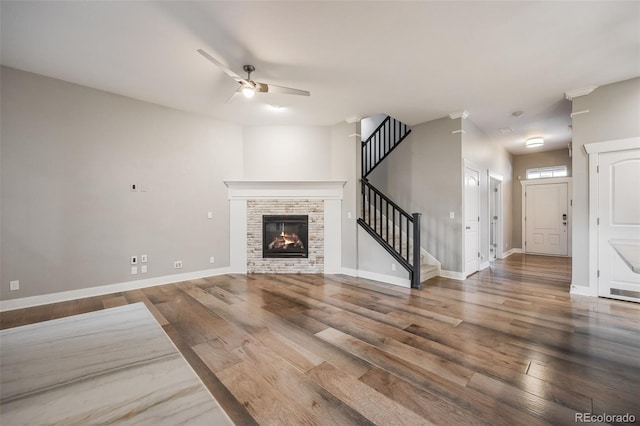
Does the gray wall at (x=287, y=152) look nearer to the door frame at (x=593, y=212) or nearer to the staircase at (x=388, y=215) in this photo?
the staircase at (x=388, y=215)

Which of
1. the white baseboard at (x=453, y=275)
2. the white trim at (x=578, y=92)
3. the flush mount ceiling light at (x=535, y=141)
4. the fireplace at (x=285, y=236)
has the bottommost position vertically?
the white baseboard at (x=453, y=275)

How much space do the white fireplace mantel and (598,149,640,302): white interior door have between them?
3.98 m

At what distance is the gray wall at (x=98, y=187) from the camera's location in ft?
11.1

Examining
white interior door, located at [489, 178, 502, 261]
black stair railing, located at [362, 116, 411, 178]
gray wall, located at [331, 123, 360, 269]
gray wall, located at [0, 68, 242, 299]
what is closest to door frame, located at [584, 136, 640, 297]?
black stair railing, located at [362, 116, 411, 178]

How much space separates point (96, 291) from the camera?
3.89 metres

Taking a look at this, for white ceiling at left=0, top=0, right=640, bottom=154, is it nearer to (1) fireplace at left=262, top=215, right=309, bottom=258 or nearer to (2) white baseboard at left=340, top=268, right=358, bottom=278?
(1) fireplace at left=262, top=215, right=309, bottom=258

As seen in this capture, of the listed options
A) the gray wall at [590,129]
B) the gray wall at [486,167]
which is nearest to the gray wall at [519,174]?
the gray wall at [486,167]

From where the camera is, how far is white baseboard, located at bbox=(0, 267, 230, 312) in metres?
3.36

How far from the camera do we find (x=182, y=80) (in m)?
3.66

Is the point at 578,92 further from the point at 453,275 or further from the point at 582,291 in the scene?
the point at 453,275

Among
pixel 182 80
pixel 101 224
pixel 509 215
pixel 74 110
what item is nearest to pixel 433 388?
pixel 182 80

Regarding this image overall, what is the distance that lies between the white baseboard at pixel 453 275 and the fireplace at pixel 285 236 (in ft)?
8.91

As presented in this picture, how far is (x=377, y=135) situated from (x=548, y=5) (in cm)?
430

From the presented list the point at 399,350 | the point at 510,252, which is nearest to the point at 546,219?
the point at 510,252
